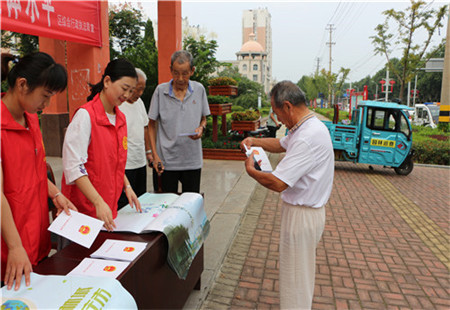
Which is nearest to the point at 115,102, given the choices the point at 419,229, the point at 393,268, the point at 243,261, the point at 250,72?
the point at 243,261

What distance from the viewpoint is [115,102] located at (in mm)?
2018

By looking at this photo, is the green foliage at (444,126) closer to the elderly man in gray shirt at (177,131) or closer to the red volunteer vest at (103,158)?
the elderly man in gray shirt at (177,131)

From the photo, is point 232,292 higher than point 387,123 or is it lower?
lower

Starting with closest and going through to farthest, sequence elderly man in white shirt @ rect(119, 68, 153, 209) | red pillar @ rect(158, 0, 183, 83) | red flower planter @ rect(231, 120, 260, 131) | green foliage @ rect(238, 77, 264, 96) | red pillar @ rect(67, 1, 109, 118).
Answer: elderly man in white shirt @ rect(119, 68, 153, 209)
red pillar @ rect(67, 1, 109, 118)
red pillar @ rect(158, 0, 183, 83)
red flower planter @ rect(231, 120, 260, 131)
green foliage @ rect(238, 77, 264, 96)

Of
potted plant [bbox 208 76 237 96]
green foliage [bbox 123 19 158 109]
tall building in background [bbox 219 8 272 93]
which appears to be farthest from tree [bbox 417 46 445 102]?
green foliage [bbox 123 19 158 109]

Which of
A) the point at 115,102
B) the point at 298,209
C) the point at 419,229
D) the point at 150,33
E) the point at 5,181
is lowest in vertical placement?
the point at 419,229

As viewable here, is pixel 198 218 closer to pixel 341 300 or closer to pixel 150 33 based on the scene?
pixel 341 300

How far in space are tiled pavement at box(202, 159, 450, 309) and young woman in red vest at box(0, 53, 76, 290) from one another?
5.74ft

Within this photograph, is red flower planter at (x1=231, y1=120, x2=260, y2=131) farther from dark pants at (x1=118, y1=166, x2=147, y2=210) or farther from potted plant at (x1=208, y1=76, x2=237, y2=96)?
dark pants at (x1=118, y1=166, x2=147, y2=210)

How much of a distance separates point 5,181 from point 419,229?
5201 millimetres

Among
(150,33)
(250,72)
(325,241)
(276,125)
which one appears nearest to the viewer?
(325,241)

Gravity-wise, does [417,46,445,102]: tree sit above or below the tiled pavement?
above

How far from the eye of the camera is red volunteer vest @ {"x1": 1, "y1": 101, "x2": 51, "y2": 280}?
150cm

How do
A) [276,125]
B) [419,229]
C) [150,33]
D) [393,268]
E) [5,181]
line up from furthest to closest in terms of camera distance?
[150,33] < [276,125] < [419,229] < [393,268] < [5,181]
